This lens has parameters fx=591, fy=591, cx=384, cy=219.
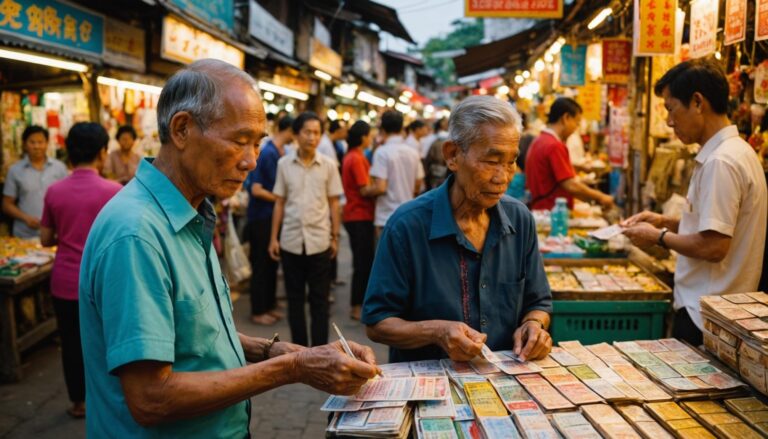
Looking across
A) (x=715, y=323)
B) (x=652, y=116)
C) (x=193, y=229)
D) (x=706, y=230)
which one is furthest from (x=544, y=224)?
(x=193, y=229)

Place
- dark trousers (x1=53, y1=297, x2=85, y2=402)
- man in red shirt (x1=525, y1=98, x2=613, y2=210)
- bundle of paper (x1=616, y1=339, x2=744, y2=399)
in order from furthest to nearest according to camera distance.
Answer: man in red shirt (x1=525, y1=98, x2=613, y2=210)
dark trousers (x1=53, y1=297, x2=85, y2=402)
bundle of paper (x1=616, y1=339, x2=744, y2=399)

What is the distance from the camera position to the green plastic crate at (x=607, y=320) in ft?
13.0

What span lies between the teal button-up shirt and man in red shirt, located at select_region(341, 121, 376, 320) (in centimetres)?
513

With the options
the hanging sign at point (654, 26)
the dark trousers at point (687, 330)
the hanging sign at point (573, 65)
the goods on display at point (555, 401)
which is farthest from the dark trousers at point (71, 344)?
the hanging sign at point (573, 65)

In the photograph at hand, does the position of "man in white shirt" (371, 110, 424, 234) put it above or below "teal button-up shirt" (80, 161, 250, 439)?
above

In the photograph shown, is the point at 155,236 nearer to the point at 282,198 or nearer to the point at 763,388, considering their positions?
the point at 763,388

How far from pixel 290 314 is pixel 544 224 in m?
2.61

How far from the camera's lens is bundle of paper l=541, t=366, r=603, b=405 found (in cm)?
207

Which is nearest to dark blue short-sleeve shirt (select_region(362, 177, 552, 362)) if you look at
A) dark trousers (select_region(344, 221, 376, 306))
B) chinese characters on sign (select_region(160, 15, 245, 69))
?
dark trousers (select_region(344, 221, 376, 306))

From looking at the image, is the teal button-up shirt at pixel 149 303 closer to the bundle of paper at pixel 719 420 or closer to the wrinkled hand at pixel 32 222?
the bundle of paper at pixel 719 420

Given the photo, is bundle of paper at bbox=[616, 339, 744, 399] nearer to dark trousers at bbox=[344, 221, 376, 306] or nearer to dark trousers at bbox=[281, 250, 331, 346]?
dark trousers at bbox=[281, 250, 331, 346]

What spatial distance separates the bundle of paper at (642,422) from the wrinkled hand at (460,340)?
0.53 metres

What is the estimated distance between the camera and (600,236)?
3.95 meters

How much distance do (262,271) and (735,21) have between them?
16.6ft
